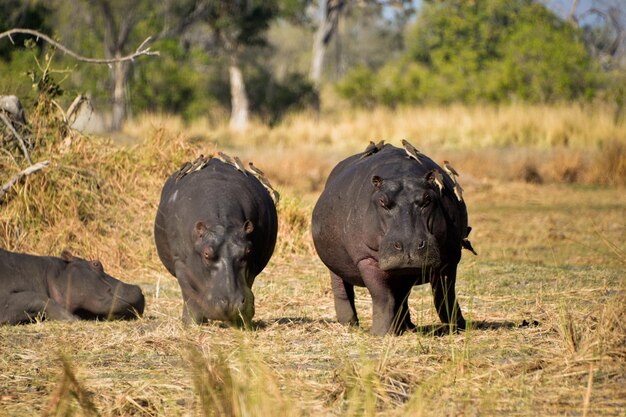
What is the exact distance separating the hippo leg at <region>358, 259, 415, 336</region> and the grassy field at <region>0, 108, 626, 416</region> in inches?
5.0

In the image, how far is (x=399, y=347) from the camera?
644 cm

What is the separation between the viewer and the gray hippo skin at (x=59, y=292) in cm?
859

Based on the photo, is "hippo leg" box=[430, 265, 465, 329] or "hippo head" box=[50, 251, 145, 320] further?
"hippo head" box=[50, 251, 145, 320]

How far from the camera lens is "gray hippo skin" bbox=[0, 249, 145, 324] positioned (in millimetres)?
8594

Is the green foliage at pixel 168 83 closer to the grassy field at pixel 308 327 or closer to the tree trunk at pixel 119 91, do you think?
the tree trunk at pixel 119 91

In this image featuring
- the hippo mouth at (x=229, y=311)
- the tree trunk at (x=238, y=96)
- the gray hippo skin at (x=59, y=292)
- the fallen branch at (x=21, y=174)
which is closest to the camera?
the hippo mouth at (x=229, y=311)

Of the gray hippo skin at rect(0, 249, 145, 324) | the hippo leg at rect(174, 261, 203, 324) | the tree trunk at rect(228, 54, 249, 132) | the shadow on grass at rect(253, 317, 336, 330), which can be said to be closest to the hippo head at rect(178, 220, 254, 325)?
the hippo leg at rect(174, 261, 203, 324)

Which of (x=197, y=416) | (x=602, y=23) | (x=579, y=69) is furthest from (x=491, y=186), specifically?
(x=602, y=23)

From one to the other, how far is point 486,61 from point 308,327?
3085 cm

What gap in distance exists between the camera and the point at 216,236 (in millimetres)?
7027

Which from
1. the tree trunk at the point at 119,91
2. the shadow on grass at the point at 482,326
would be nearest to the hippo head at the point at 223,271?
the shadow on grass at the point at 482,326

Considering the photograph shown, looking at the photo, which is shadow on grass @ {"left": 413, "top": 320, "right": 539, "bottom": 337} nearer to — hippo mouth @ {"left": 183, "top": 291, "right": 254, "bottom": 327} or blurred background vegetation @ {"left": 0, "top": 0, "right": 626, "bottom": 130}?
hippo mouth @ {"left": 183, "top": 291, "right": 254, "bottom": 327}

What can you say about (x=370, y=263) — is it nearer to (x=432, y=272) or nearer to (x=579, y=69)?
(x=432, y=272)

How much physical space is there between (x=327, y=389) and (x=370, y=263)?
1.59 m
